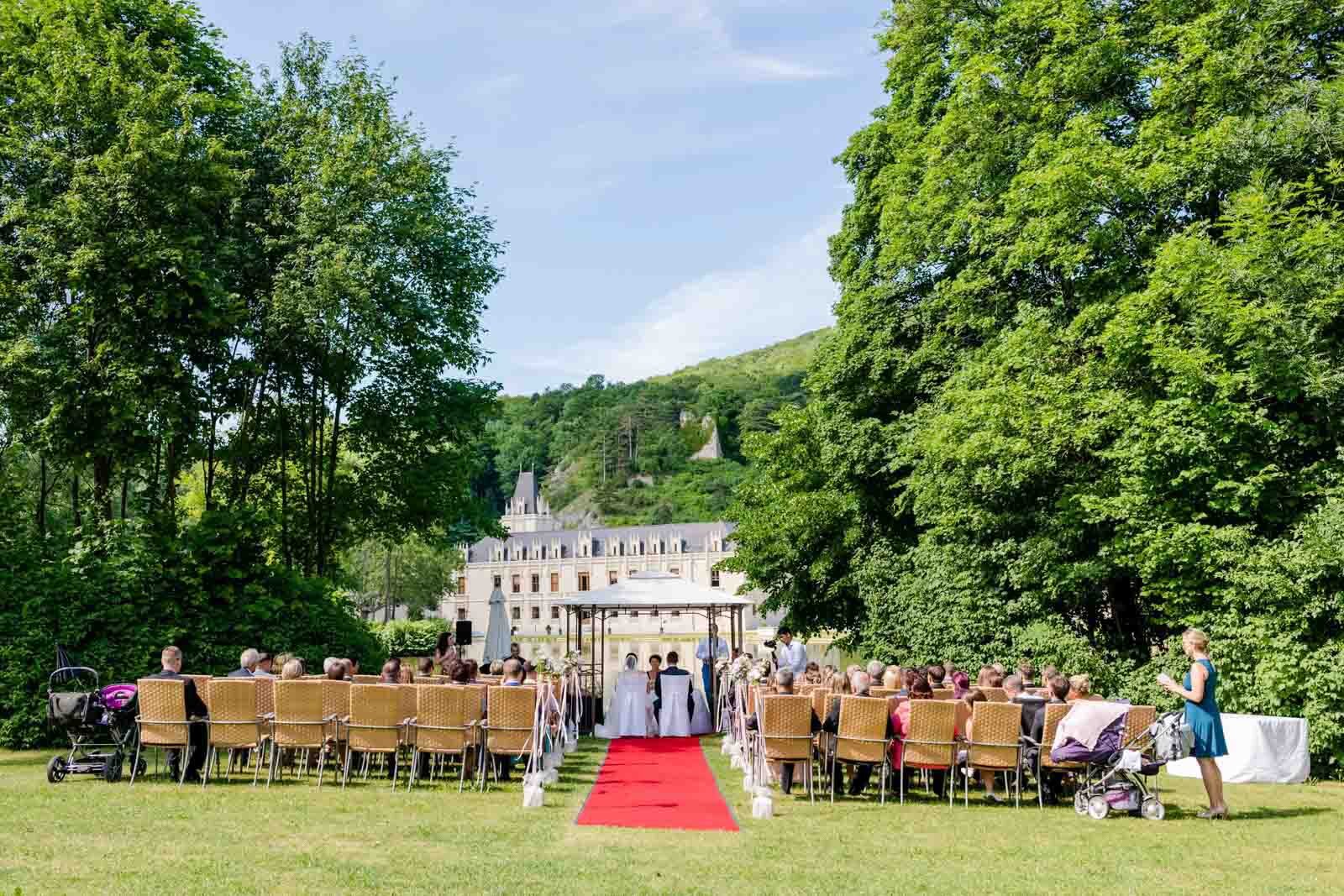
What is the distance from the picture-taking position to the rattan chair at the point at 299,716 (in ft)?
37.8

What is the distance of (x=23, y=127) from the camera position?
689 inches

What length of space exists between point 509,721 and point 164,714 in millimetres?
3291

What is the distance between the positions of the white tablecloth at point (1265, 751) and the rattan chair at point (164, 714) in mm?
11281

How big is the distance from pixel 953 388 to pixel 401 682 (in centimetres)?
1111

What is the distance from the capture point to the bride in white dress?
19.0 metres

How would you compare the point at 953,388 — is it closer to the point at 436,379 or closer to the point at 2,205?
the point at 436,379

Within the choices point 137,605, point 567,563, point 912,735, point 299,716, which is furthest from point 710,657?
point 567,563

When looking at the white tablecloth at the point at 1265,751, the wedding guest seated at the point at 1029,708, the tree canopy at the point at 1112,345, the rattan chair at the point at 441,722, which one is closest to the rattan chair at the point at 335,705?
the rattan chair at the point at 441,722

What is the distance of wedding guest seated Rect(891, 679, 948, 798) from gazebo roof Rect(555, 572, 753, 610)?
24.9 feet

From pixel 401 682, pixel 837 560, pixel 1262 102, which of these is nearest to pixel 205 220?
pixel 401 682

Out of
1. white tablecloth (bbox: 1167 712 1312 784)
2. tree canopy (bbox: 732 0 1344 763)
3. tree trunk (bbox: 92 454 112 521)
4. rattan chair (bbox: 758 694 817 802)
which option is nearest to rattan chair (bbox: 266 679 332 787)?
rattan chair (bbox: 758 694 817 802)

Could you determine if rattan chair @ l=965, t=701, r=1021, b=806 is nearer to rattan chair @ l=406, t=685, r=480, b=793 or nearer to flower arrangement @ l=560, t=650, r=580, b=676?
rattan chair @ l=406, t=685, r=480, b=793

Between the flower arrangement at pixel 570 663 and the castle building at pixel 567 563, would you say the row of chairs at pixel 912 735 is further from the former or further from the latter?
the castle building at pixel 567 563

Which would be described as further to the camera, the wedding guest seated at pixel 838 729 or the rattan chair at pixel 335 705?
the rattan chair at pixel 335 705
